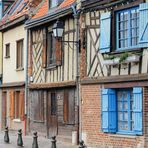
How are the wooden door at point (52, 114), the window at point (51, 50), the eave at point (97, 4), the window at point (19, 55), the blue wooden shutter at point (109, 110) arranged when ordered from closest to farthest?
the eave at point (97, 4)
the blue wooden shutter at point (109, 110)
the wooden door at point (52, 114)
the window at point (51, 50)
the window at point (19, 55)

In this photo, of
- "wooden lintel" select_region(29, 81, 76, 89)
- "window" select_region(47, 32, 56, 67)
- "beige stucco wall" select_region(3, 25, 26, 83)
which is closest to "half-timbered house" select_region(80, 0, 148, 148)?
"wooden lintel" select_region(29, 81, 76, 89)

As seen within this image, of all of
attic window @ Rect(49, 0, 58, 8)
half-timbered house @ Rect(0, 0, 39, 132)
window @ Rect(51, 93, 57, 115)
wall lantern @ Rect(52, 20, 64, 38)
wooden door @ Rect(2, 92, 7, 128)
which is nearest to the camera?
wall lantern @ Rect(52, 20, 64, 38)

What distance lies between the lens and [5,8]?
35.2 metres

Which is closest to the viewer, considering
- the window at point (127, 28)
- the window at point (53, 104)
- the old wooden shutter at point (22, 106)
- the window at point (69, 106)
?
the window at point (127, 28)

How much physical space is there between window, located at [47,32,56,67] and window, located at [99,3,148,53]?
17.0 feet

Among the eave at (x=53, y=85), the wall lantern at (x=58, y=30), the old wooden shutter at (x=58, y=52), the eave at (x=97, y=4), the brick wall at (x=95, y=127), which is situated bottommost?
the brick wall at (x=95, y=127)

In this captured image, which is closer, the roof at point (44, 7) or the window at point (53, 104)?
the roof at point (44, 7)

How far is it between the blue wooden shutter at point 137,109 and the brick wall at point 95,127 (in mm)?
579

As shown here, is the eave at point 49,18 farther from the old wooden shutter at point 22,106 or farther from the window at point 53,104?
the old wooden shutter at point 22,106

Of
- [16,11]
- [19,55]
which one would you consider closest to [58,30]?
[19,55]

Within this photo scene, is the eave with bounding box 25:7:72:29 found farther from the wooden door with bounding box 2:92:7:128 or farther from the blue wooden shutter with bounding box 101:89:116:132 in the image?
the wooden door with bounding box 2:92:7:128

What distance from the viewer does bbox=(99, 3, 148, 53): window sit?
18375mm

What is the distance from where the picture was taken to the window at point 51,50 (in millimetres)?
25550

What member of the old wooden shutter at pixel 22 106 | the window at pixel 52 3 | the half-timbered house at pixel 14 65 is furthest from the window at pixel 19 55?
the window at pixel 52 3
